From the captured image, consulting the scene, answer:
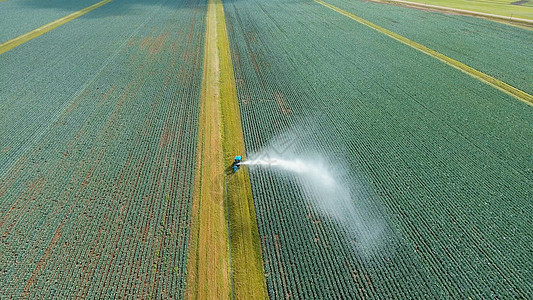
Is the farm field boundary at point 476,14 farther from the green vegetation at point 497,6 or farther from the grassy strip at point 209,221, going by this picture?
the grassy strip at point 209,221

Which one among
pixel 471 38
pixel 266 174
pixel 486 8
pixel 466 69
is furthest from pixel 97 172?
pixel 486 8

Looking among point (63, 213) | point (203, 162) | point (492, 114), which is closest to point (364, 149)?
point (203, 162)

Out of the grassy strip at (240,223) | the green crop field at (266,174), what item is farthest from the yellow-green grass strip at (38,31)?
the grassy strip at (240,223)

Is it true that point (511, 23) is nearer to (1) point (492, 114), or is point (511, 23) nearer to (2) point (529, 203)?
(1) point (492, 114)

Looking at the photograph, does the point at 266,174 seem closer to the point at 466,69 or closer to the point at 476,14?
the point at 466,69

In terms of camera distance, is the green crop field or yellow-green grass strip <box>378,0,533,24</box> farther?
yellow-green grass strip <box>378,0,533,24</box>

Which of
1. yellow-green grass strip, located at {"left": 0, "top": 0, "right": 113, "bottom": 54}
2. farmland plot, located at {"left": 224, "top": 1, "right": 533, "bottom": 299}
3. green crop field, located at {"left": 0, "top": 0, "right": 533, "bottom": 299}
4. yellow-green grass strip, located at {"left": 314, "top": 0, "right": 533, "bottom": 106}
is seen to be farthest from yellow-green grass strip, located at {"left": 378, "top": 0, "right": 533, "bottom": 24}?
yellow-green grass strip, located at {"left": 0, "top": 0, "right": 113, "bottom": 54}

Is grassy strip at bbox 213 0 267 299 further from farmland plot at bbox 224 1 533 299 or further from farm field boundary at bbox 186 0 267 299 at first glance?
farmland plot at bbox 224 1 533 299
